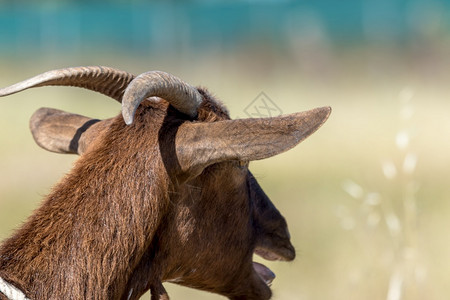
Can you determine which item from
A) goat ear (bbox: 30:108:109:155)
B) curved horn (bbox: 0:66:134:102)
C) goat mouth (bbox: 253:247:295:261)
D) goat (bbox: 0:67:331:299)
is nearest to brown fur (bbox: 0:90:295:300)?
goat (bbox: 0:67:331:299)

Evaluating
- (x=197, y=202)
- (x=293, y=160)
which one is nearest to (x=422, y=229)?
(x=293, y=160)

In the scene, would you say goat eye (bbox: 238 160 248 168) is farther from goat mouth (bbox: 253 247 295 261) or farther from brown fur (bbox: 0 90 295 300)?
goat mouth (bbox: 253 247 295 261)

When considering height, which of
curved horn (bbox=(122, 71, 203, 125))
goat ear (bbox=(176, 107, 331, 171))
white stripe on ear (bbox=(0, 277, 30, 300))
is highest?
curved horn (bbox=(122, 71, 203, 125))

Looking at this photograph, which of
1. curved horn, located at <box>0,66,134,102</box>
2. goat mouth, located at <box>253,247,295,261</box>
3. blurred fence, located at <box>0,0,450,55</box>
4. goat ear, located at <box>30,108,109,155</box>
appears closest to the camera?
curved horn, located at <box>0,66,134,102</box>

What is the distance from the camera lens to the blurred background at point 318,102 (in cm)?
809

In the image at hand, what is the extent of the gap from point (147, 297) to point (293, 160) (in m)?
6.08

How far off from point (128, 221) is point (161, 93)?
606 millimetres

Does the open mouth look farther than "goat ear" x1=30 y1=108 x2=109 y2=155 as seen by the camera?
Yes

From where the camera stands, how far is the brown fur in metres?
3.83

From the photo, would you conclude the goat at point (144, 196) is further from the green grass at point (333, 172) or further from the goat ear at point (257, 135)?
the green grass at point (333, 172)

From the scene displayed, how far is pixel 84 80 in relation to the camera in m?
4.14

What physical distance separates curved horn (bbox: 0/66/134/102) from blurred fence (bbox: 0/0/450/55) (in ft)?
68.1

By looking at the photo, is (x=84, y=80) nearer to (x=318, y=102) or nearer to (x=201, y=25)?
(x=318, y=102)

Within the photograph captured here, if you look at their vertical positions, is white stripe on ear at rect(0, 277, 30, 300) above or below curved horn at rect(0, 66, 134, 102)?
below
